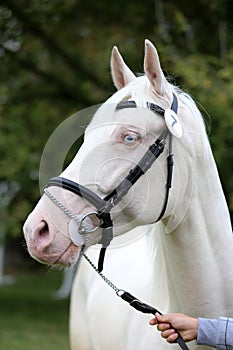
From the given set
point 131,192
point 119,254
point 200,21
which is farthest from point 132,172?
point 200,21

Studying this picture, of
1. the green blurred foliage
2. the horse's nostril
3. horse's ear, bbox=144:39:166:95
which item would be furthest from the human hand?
the green blurred foliage

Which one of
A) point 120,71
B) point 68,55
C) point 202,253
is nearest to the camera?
point 202,253

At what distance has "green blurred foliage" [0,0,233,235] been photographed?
7621 mm

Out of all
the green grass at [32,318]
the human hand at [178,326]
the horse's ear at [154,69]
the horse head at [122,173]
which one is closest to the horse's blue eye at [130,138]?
the horse head at [122,173]

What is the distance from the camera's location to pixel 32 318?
10977mm

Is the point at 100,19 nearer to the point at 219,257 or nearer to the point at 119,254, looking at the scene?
the point at 119,254

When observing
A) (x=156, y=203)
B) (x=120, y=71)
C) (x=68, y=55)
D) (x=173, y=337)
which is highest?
(x=120, y=71)

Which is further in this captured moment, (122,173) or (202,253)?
(202,253)

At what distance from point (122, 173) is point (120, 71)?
614 millimetres

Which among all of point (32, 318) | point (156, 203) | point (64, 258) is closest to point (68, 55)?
point (32, 318)

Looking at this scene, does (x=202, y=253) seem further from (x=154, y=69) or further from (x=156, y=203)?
(x=154, y=69)

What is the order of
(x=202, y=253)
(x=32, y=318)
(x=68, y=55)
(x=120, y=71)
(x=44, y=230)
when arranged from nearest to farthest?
1. (x=44, y=230)
2. (x=202, y=253)
3. (x=120, y=71)
4. (x=68, y=55)
5. (x=32, y=318)

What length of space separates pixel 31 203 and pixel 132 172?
8.01m

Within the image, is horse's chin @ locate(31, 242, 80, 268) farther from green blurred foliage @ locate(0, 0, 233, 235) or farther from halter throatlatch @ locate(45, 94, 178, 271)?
green blurred foliage @ locate(0, 0, 233, 235)
